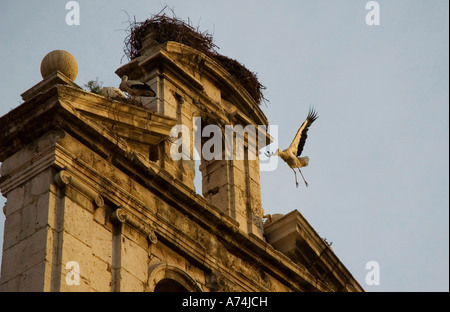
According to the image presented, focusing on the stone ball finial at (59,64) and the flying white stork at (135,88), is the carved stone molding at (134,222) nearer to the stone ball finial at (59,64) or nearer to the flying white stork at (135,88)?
the stone ball finial at (59,64)

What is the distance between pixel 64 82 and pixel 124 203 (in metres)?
1.89

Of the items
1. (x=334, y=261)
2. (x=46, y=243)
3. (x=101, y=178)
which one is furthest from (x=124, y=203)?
(x=334, y=261)

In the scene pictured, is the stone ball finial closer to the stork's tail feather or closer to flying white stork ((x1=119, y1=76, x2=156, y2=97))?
flying white stork ((x1=119, y1=76, x2=156, y2=97))

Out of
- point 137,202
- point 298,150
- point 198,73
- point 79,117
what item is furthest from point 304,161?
point 79,117

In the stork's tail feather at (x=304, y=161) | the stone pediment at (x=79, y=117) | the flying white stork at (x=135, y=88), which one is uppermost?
the flying white stork at (x=135, y=88)

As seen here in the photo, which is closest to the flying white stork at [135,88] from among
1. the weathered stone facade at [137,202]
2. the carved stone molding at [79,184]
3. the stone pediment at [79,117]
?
the weathered stone facade at [137,202]

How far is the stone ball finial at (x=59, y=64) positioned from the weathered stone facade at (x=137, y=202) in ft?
0.95

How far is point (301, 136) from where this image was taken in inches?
870

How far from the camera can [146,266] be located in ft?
58.2

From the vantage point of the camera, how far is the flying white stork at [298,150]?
21.8 m
